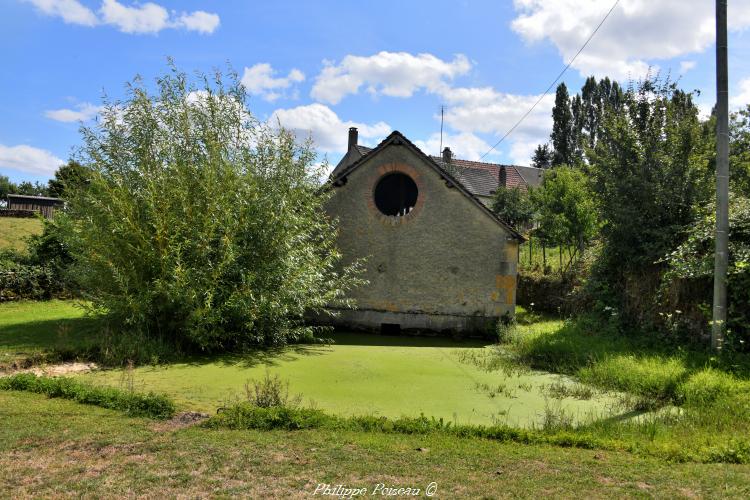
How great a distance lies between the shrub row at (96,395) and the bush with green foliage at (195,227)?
2818mm

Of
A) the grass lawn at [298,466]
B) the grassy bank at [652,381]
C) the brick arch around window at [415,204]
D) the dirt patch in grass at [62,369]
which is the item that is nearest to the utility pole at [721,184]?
the grassy bank at [652,381]

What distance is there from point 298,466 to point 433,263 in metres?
9.83

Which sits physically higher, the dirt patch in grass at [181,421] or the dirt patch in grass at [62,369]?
the dirt patch in grass at [181,421]

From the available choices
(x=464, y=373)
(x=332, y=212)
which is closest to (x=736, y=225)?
(x=464, y=373)

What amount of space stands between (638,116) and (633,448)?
9666mm

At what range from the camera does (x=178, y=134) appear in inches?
449

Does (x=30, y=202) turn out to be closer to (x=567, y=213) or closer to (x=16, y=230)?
(x=16, y=230)

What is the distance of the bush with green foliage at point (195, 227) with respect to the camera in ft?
32.8

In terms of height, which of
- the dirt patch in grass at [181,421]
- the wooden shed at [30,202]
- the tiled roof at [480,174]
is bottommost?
the dirt patch in grass at [181,421]

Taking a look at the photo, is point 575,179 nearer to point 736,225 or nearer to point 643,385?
point 736,225

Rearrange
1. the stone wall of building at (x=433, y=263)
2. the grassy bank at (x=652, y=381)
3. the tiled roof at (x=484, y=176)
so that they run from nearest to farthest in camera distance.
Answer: the grassy bank at (x=652, y=381)
the stone wall of building at (x=433, y=263)
the tiled roof at (x=484, y=176)

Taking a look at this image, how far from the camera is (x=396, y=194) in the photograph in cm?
1579

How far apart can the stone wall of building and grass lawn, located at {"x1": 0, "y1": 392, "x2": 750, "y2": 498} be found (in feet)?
28.0

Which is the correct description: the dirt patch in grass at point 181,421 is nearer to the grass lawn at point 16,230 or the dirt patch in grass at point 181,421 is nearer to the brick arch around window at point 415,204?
the brick arch around window at point 415,204
